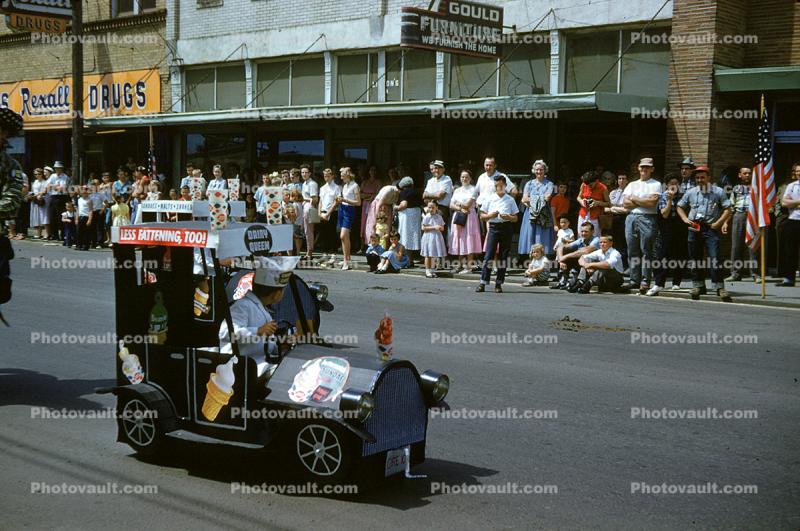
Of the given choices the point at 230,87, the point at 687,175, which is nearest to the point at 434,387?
the point at 687,175

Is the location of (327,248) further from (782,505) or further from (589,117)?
(782,505)

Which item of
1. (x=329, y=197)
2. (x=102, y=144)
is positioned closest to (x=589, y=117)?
(x=329, y=197)

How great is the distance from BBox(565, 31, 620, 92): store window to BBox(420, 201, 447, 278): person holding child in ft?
14.3

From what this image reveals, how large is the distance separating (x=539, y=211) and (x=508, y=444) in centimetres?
1152

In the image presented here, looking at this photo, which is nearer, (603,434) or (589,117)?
(603,434)

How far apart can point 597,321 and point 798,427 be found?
17.0ft

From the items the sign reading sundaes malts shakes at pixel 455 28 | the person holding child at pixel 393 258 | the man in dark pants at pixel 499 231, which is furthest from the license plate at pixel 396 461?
the sign reading sundaes malts shakes at pixel 455 28

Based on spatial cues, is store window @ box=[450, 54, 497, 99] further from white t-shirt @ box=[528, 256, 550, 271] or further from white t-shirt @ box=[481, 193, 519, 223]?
white t-shirt @ box=[481, 193, 519, 223]

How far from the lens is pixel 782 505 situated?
5.34 meters

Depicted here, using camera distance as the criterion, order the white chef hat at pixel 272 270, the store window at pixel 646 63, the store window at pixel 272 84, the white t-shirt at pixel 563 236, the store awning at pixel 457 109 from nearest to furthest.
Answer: the white chef hat at pixel 272 270
the white t-shirt at pixel 563 236
the store awning at pixel 457 109
the store window at pixel 646 63
the store window at pixel 272 84

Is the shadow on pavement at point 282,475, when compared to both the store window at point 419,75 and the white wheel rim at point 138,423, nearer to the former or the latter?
the white wheel rim at point 138,423

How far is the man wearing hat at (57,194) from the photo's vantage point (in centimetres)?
2641

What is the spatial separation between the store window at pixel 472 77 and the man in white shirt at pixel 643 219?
6.31 meters

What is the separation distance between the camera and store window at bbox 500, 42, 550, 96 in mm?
20547
